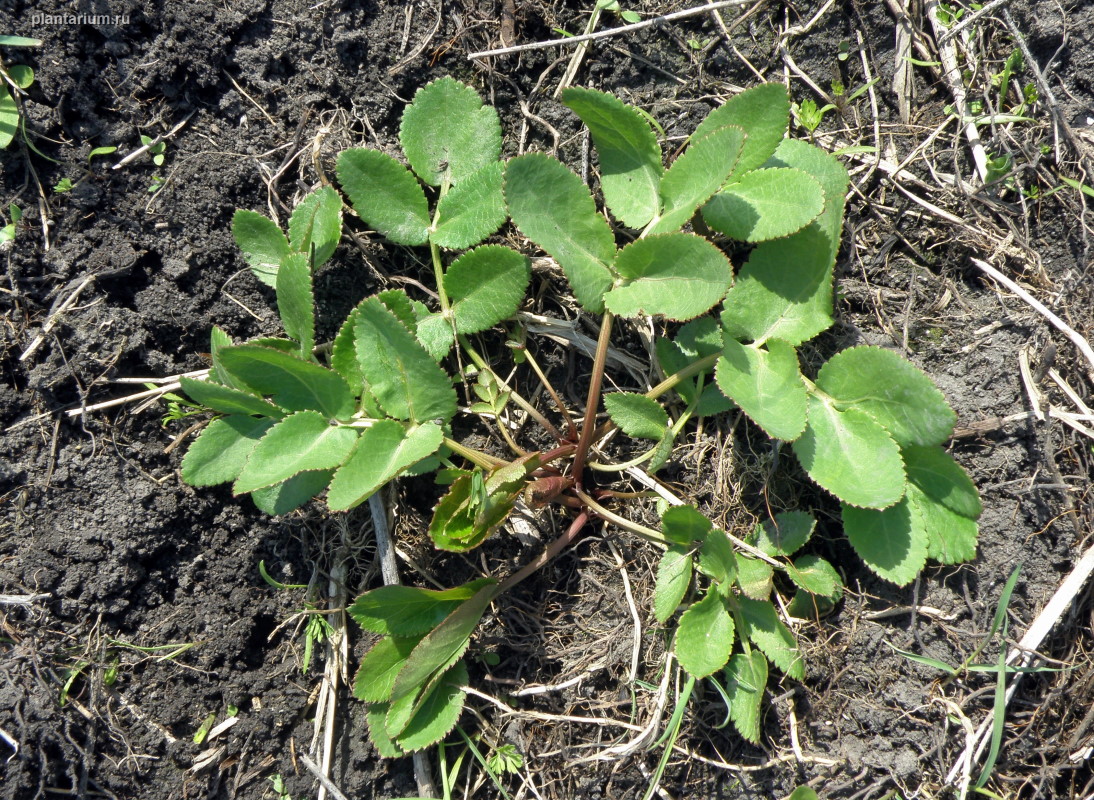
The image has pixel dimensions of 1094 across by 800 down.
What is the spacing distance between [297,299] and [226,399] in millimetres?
268

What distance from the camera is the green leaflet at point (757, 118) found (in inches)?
64.3

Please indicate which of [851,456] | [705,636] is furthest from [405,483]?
[851,456]

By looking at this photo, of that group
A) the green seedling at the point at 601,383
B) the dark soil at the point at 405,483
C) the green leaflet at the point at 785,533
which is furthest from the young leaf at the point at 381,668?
the green leaflet at the point at 785,533

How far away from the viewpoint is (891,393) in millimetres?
1658

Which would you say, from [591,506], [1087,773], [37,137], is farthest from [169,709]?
[1087,773]

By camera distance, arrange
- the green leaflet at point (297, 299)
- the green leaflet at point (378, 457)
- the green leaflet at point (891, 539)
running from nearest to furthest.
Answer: the green leaflet at point (378, 457)
the green leaflet at point (297, 299)
the green leaflet at point (891, 539)

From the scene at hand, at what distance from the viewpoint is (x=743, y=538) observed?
184cm

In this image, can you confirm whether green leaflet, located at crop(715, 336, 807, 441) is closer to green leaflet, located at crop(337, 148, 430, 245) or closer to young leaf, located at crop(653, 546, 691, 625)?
young leaf, located at crop(653, 546, 691, 625)

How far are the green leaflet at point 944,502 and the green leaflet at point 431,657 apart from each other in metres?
1.01

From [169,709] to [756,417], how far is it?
152cm

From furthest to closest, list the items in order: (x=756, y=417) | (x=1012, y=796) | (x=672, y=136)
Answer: (x=672, y=136), (x=1012, y=796), (x=756, y=417)

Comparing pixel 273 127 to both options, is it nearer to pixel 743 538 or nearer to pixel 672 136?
pixel 672 136

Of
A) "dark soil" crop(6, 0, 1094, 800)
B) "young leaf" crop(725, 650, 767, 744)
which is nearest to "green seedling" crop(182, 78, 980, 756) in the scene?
"young leaf" crop(725, 650, 767, 744)

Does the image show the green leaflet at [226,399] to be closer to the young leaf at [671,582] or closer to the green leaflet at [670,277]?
the green leaflet at [670,277]
